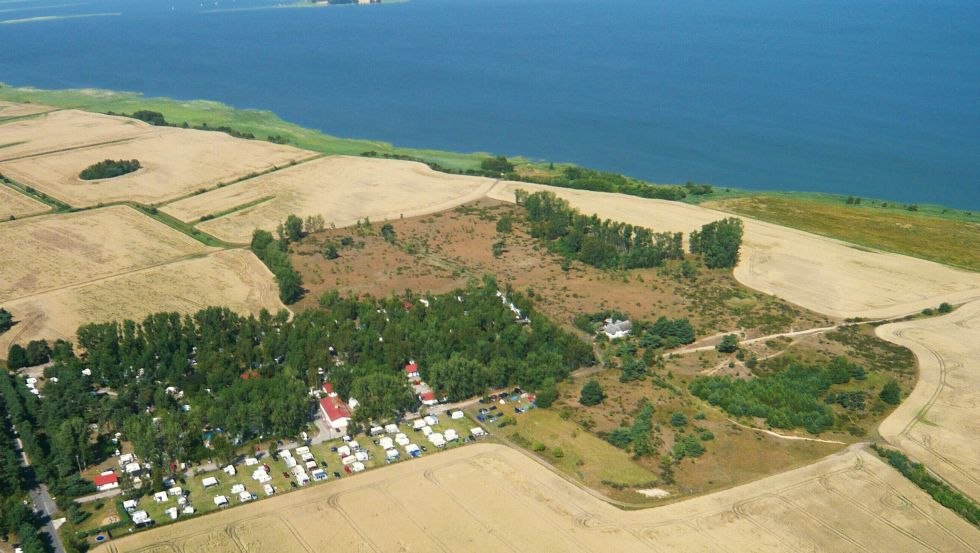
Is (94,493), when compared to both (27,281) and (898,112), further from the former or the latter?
(898,112)

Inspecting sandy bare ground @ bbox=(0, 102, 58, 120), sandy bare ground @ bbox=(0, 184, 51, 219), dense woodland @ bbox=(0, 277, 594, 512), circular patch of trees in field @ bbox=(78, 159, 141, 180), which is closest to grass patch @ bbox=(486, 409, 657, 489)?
dense woodland @ bbox=(0, 277, 594, 512)

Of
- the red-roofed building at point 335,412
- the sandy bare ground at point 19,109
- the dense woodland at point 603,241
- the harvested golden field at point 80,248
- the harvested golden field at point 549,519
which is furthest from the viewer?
the sandy bare ground at point 19,109

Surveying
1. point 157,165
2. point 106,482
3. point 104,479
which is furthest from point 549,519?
point 157,165

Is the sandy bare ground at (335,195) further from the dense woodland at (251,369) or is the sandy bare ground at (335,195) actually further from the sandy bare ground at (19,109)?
the sandy bare ground at (19,109)

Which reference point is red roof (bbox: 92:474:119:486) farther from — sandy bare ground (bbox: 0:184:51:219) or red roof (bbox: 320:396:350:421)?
sandy bare ground (bbox: 0:184:51:219)

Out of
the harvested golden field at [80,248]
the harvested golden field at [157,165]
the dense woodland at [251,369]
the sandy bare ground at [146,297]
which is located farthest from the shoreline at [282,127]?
the dense woodland at [251,369]

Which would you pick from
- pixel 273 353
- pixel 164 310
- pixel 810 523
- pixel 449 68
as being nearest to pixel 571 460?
pixel 810 523
